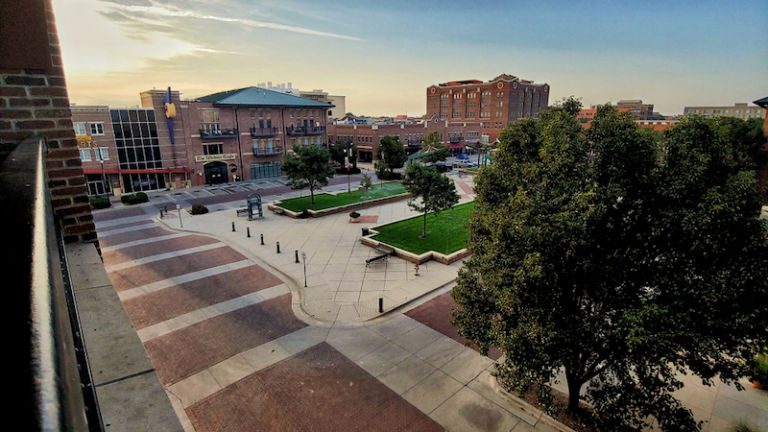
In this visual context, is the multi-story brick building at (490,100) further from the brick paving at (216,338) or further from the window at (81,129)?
the brick paving at (216,338)

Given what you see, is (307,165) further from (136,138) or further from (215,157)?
(136,138)

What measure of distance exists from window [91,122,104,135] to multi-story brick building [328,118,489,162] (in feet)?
119

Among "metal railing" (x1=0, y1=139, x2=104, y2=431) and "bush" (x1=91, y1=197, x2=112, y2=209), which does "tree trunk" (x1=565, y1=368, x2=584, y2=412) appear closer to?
"metal railing" (x1=0, y1=139, x2=104, y2=431)

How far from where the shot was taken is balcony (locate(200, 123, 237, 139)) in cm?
4734

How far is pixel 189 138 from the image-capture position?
46.5m

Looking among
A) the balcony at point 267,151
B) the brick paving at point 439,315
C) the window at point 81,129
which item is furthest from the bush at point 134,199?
the brick paving at point 439,315

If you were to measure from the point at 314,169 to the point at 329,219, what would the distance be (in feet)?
16.5

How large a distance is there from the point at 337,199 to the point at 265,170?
62.1 ft

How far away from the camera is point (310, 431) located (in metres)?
11.0

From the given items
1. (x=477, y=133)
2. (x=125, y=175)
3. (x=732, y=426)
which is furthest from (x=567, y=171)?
(x=477, y=133)

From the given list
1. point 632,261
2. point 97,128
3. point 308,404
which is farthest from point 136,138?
point 632,261

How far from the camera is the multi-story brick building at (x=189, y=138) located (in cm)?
4125

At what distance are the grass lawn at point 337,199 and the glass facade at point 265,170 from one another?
597 inches

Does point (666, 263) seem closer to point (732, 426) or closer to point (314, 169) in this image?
point (732, 426)
